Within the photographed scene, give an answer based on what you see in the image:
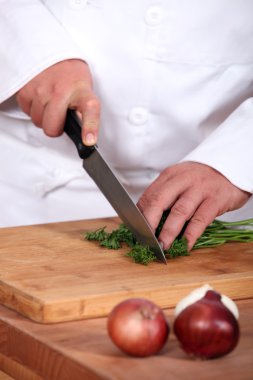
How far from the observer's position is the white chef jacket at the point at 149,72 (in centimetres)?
189

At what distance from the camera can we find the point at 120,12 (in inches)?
76.2

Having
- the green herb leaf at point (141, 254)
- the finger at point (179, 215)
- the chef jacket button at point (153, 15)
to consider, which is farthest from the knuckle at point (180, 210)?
the chef jacket button at point (153, 15)

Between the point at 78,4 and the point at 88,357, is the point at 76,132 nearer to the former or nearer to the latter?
the point at 78,4

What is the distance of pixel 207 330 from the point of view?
118 cm

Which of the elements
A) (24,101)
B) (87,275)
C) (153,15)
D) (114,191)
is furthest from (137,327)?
(153,15)

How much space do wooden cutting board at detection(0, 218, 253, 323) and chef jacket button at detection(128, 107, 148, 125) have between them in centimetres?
31

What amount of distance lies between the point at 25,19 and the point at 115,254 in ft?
2.05

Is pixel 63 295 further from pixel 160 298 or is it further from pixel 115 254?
pixel 115 254

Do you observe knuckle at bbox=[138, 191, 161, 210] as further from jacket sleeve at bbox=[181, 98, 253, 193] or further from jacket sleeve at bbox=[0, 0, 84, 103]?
jacket sleeve at bbox=[0, 0, 84, 103]

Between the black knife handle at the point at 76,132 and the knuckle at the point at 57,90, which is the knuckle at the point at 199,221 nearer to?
the black knife handle at the point at 76,132

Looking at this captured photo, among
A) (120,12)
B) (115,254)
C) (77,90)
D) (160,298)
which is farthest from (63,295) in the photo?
(120,12)

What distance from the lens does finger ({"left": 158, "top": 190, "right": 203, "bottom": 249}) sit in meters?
1.72

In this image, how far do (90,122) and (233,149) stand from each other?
0.36 metres

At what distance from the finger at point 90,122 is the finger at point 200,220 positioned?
10.8 inches
